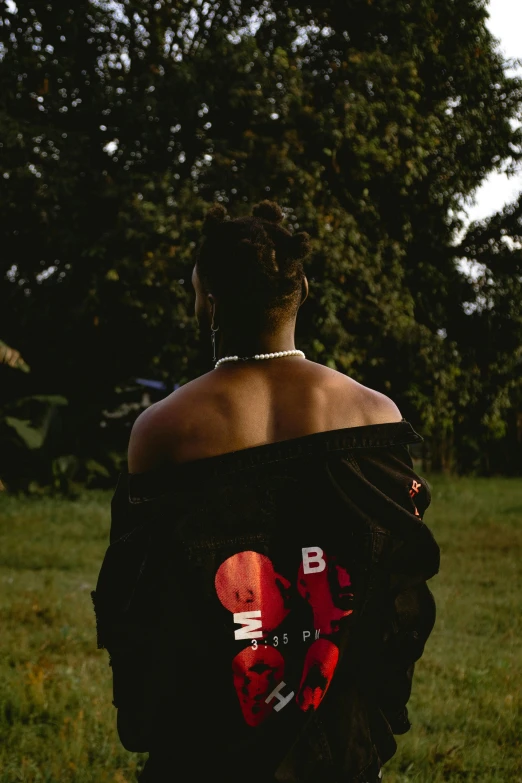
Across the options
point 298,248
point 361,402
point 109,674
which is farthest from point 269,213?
point 109,674

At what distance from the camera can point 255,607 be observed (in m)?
1.85

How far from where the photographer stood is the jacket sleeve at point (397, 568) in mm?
1970

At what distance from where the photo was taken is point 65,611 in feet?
21.1

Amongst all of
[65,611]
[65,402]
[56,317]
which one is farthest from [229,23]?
[65,611]

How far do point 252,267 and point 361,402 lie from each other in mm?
456

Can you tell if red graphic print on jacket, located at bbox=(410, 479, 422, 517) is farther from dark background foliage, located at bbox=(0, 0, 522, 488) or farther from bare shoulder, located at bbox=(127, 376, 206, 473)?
dark background foliage, located at bbox=(0, 0, 522, 488)

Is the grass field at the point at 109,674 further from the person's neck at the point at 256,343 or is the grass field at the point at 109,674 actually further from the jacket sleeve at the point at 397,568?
the person's neck at the point at 256,343

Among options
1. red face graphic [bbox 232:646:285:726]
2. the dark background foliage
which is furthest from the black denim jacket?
the dark background foliage

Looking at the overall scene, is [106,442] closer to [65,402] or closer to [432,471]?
[65,402]

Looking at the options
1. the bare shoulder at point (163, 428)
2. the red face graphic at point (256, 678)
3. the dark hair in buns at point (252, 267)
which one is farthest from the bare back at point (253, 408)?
the red face graphic at point (256, 678)

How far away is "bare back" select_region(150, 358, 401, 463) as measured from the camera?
1.90 m

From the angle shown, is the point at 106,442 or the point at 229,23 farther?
the point at 106,442

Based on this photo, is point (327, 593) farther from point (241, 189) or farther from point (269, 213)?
point (241, 189)

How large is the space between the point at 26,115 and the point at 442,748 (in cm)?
1216
